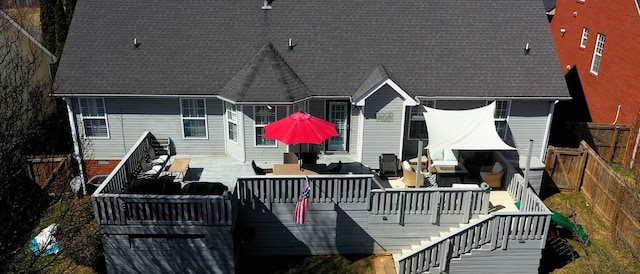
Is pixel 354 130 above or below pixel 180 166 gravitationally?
above

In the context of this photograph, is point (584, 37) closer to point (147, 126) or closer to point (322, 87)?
point (322, 87)

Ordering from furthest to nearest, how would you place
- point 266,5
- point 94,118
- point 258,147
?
point 266,5 → point 94,118 → point 258,147

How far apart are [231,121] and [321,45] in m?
4.46

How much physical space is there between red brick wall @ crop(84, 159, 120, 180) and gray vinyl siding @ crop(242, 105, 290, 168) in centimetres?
530

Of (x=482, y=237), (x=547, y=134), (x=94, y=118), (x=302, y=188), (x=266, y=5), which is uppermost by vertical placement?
(x=266, y=5)

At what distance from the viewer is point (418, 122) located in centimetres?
1856

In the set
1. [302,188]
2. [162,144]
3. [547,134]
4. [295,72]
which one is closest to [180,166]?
[162,144]

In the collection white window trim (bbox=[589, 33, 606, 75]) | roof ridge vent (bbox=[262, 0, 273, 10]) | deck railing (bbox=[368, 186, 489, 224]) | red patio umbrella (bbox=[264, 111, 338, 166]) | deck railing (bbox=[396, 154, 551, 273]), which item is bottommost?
deck railing (bbox=[396, 154, 551, 273])

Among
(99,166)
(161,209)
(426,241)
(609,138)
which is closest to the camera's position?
(161,209)

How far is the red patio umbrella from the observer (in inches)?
592

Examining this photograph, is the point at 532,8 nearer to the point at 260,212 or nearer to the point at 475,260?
the point at 475,260

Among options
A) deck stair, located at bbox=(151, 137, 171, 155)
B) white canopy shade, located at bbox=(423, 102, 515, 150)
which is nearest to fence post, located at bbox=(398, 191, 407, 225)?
white canopy shade, located at bbox=(423, 102, 515, 150)

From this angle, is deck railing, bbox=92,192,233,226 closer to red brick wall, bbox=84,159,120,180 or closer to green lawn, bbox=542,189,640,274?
red brick wall, bbox=84,159,120,180

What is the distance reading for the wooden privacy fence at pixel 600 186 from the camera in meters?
15.5
